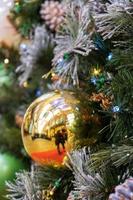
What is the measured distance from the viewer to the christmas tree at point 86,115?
711mm

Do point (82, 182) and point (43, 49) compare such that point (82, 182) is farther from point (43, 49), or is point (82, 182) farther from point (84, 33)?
point (43, 49)

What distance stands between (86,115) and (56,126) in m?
0.05

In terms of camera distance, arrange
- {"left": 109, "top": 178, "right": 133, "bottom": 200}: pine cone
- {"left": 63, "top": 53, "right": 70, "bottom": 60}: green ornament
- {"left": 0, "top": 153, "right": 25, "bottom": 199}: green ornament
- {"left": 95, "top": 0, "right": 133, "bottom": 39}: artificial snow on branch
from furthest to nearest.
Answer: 1. {"left": 0, "top": 153, "right": 25, "bottom": 199}: green ornament
2. {"left": 63, "top": 53, "right": 70, "bottom": 60}: green ornament
3. {"left": 95, "top": 0, "right": 133, "bottom": 39}: artificial snow on branch
4. {"left": 109, "top": 178, "right": 133, "bottom": 200}: pine cone

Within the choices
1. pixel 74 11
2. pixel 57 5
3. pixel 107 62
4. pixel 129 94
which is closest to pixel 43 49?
pixel 57 5

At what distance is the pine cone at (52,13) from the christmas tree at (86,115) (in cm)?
23

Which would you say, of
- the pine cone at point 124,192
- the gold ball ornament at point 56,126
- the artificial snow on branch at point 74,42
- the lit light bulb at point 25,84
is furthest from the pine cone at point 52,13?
the pine cone at point 124,192

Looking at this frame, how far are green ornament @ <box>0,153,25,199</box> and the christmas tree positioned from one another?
0.66 feet

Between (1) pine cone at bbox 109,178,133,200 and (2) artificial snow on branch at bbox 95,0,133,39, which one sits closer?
(1) pine cone at bbox 109,178,133,200

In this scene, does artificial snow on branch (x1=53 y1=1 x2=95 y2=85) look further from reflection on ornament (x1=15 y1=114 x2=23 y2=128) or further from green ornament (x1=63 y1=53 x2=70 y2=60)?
reflection on ornament (x1=15 y1=114 x2=23 y2=128)

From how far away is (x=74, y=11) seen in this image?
89 cm

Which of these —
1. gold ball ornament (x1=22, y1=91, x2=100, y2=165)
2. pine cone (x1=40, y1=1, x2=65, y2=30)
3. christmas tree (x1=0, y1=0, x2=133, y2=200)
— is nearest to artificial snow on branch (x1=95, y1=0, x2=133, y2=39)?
christmas tree (x1=0, y1=0, x2=133, y2=200)

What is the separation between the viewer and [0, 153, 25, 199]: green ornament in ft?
3.65

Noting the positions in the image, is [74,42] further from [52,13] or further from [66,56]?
[52,13]

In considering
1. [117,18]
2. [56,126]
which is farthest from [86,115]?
[117,18]
